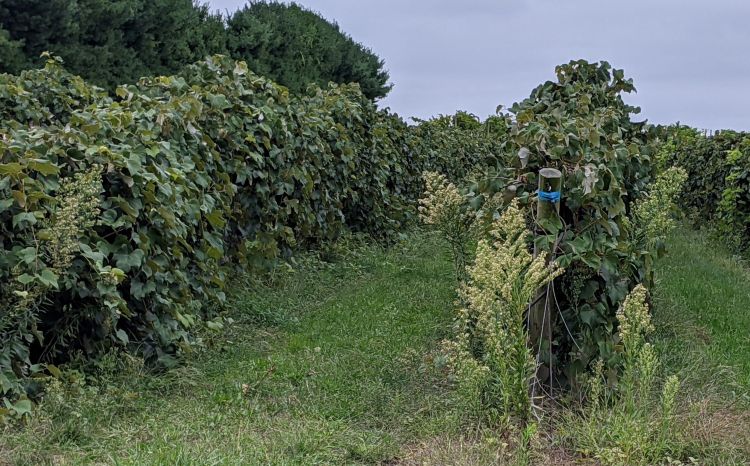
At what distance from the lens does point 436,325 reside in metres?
5.26

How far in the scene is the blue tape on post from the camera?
354 cm

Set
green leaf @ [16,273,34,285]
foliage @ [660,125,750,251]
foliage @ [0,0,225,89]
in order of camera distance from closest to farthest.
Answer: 1. green leaf @ [16,273,34,285]
2. foliage @ [660,125,750,251]
3. foliage @ [0,0,225,89]

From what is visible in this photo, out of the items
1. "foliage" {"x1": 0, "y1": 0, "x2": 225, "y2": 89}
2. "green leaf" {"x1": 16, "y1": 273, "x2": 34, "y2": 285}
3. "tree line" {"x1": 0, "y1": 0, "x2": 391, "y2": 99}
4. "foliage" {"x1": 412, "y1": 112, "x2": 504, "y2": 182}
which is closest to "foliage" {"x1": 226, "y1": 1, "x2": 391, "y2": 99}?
"tree line" {"x1": 0, "y1": 0, "x2": 391, "y2": 99}

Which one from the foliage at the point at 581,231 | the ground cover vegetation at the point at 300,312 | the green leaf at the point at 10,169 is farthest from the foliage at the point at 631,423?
the green leaf at the point at 10,169

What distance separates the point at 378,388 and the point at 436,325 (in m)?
1.37

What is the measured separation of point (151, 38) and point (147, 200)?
1179 centimetres

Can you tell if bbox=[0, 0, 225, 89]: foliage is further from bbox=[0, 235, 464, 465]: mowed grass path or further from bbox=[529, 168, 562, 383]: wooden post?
bbox=[529, 168, 562, 383]: wooden post

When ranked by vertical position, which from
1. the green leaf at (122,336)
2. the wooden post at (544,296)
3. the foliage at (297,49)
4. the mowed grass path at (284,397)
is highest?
the foliage at (297,49)

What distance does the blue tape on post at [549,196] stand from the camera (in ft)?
11.6

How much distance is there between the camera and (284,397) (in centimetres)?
386

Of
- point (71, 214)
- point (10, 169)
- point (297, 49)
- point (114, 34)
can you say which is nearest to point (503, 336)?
point (71, 214)

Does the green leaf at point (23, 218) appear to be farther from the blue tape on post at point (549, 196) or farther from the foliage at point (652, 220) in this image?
the foliage at point (652, 220)

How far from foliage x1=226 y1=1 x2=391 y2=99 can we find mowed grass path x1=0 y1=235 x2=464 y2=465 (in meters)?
12.2

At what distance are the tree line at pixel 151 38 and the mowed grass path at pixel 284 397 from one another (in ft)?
28.8
